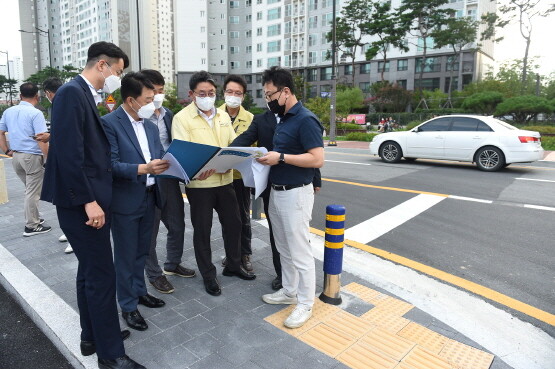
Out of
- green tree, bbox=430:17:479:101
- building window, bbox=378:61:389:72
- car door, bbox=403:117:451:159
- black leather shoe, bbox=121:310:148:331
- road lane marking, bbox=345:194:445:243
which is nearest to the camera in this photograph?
black leather shoe, bbox=121:310:148:331

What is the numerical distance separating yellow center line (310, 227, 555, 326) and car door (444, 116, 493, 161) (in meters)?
7.86

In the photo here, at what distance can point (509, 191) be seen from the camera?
8828mm

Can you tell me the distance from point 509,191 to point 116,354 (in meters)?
8.56

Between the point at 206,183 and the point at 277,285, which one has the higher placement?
the point at 206,183

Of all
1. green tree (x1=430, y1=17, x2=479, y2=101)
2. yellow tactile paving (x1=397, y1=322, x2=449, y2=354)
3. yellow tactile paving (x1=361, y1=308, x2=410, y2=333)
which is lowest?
yellow tactile paving (x1=397, y1=322, x2=449, y2=354)

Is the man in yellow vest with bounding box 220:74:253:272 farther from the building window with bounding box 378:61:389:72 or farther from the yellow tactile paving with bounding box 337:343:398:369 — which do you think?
the building window with bounding box 378:61:389:72

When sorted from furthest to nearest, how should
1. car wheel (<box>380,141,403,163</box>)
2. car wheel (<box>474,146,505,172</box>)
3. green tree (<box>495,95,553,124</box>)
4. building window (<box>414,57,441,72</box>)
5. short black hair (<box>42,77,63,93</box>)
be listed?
building window (<box>414,57,441,72</box>) → green tree (<box>495,95,553,124</box>) → car wheel (<box>380,141,403,163</box>) → car wheel (<box>474,146,505,172</box>) → short black hair (<box>42,77,63,93</box>)

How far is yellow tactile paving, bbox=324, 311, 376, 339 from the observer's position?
125 inches

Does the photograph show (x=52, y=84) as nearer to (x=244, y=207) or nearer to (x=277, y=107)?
(x=244, y=207)

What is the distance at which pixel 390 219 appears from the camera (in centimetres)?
675

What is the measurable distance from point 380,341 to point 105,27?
102283 mm

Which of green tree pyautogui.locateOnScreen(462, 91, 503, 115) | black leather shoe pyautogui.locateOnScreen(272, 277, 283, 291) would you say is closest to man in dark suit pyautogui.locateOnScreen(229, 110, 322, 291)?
black leather shoe pyautogui.locateOnScreen(272, 277, 283, 291)

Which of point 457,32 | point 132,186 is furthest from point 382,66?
point 132,186

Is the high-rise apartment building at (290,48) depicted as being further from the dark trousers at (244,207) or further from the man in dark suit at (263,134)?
the man in dark suit at (263,134)
